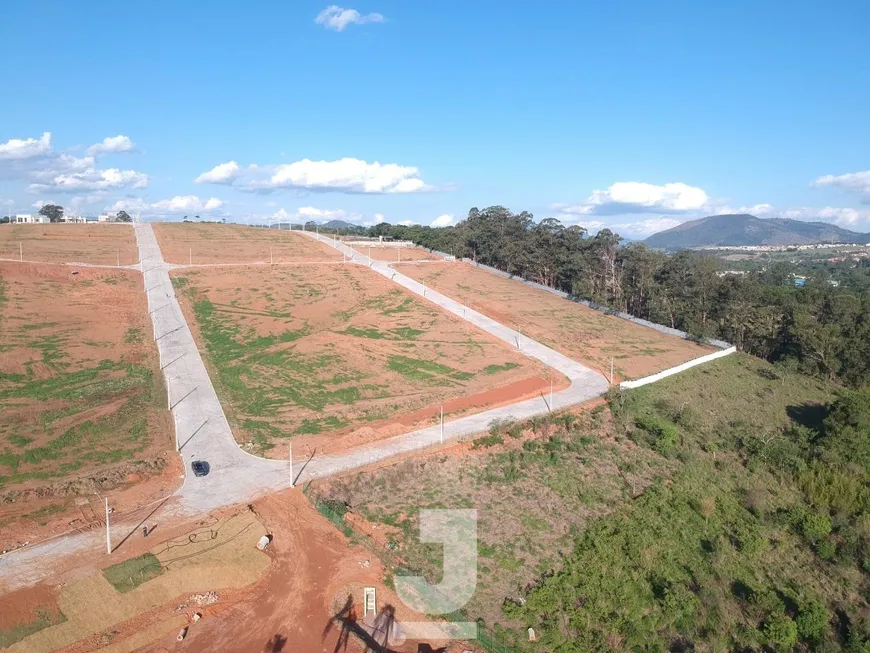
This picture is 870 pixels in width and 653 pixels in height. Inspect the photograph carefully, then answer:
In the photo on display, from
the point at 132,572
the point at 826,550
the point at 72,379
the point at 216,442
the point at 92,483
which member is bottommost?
the point at 826,550

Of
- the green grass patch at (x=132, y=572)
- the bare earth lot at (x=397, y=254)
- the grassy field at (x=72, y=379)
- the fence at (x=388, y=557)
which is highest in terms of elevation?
the bare earth lot at (x=397, y=254)

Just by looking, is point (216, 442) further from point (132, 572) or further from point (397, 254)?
point (397, 254)

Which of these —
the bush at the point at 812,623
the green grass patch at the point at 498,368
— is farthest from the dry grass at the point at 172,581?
the green grass patch at the point at 498,368

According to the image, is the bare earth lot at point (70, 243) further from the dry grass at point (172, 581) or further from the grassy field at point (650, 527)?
the grassy field at point (650, 527)

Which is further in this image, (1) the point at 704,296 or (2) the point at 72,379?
(1) the point at 704,296

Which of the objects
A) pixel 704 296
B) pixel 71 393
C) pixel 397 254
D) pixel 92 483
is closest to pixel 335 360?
pixel 71 393

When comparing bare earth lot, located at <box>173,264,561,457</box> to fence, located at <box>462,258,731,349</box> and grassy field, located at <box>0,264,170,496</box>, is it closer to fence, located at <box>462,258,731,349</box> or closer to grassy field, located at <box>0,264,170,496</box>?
grassy field, located at <box>0,264,170,496</box>
